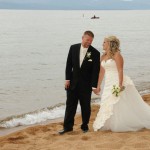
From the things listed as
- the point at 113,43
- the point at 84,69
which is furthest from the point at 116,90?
the point at 113,43

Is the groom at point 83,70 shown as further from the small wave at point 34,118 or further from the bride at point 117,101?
the small wave at point 34,118

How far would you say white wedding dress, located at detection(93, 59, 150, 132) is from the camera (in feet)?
25.2

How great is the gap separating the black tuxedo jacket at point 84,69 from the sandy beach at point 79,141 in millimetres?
904

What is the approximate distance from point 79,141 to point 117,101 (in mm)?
1052

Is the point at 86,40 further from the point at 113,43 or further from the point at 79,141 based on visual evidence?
the point at 79,141

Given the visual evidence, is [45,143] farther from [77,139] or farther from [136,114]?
[136,114]

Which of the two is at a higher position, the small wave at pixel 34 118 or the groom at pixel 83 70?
the groom at pixel 83 70

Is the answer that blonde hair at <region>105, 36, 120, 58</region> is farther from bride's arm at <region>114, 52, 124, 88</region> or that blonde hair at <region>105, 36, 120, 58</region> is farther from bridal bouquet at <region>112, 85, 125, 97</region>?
bridal bouquet at <region>112, 85, 125, 97</region>

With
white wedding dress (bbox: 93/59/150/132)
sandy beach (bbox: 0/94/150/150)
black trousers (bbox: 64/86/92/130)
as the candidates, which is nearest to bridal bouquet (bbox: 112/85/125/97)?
white wedding dress (bbox: 93/59/150/132)

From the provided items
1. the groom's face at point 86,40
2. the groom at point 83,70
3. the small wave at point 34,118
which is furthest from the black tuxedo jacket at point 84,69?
the small wave at point 34,118

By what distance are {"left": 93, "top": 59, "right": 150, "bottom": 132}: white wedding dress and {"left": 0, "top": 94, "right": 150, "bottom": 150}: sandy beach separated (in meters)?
0.17

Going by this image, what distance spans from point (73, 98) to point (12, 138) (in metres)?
1.48

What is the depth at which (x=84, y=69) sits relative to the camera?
24.8 feet

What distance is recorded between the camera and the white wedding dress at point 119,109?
7.67m
